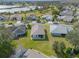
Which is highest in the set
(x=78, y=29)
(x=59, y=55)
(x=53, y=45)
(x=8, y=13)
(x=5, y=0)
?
(x=5, y=0)

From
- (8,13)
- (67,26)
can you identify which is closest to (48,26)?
(67,26)

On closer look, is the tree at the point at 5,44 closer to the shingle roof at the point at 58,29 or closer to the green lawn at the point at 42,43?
the green lawn at the point at 42,43

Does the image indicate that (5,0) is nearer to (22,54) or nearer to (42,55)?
(22,54)

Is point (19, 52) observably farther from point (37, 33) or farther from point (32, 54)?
point (37, 33)

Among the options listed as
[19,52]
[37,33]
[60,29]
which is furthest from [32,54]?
[60,29]

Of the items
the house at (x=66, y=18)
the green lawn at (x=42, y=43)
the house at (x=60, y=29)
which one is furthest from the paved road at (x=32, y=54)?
the house at (x=66, y=18)

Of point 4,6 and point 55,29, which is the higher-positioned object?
point 4,6

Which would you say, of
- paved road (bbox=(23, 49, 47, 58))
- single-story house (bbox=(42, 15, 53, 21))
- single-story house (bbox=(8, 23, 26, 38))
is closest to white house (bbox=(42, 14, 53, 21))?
single-story house (bbox=(42, 15, 53, 21))
